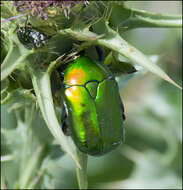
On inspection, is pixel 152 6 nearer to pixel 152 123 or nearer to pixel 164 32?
pixel 164 32

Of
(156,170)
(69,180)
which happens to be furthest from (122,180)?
(69,180)

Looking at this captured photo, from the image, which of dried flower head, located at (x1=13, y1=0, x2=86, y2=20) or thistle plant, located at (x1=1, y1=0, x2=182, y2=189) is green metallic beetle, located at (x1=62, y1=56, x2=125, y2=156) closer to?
thistle plant, located at (x1=1, y1=0, x2=182, y2=189)

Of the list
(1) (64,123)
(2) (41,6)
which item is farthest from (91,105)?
(2) (41,6)

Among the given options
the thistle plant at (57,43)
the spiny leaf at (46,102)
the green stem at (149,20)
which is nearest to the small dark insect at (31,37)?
the thistle plant at (57,43)

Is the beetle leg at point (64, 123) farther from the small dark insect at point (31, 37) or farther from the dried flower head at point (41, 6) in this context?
the dried flower head at point (41, 6)

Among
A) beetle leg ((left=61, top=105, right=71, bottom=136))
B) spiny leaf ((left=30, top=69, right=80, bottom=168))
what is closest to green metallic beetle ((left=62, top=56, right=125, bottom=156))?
beetle leg ((left=61, top=105, right=71, bottom=136))

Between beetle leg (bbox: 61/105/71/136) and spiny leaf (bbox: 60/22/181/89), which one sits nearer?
spiny leaf (bbox: 60/22/181/89)
